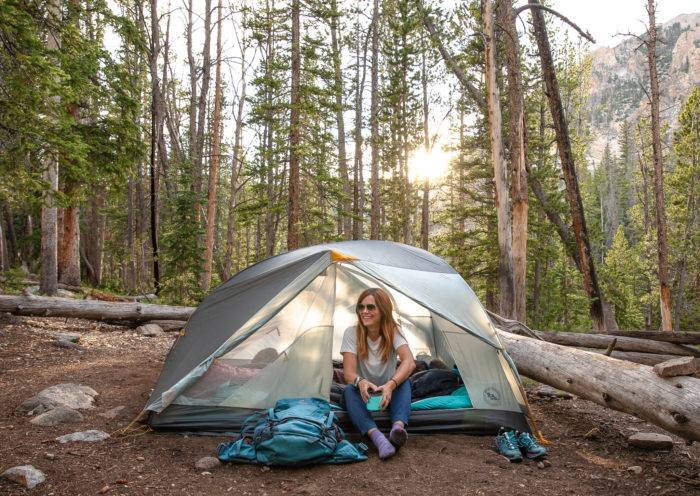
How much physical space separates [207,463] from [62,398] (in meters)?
2.09

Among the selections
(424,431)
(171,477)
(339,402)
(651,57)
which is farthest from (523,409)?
(651,57)

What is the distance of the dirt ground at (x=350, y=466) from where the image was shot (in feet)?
10.8

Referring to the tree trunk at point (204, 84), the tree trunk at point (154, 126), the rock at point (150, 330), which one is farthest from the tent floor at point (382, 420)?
the tree trunk at point (204, 84)

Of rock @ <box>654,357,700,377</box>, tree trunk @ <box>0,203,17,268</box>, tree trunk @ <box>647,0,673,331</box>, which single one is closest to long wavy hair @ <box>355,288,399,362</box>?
rock @ <box>654,357,700,377</box>

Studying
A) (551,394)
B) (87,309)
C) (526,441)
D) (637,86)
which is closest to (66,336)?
(87,309)

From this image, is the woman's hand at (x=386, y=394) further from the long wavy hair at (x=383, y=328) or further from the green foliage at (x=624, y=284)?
the green foliage at (x=624, y=284)

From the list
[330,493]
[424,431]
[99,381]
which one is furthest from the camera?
[99,381]

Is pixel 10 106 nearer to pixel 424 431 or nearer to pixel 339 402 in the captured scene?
pixel 339 402

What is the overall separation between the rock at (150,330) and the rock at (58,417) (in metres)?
4.25

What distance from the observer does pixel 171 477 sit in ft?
11.1

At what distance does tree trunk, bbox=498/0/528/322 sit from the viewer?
851 cm

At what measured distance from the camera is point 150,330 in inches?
345

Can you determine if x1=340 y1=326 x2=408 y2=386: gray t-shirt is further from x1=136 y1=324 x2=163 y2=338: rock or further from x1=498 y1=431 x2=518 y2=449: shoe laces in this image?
x1=136 y1=324 x2=163 y2=338: rock

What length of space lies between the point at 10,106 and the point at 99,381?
339 centimetres
